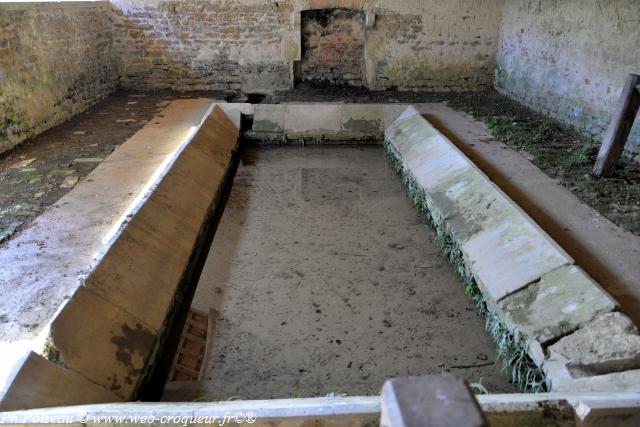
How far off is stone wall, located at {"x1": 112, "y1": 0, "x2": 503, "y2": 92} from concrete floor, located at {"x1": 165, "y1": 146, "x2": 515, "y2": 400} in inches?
146

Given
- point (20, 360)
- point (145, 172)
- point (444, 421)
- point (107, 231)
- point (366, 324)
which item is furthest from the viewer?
point (145, 172)

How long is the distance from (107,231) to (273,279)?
1330 mm

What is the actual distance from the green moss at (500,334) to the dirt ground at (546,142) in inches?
46.2

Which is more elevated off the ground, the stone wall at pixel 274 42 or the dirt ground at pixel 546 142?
the stone wall at pixel 274 42

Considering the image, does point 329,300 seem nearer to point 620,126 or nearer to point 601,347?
point 601,347

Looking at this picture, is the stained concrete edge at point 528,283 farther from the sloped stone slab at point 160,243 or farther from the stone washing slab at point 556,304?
the sloped stone slab at point 160,243

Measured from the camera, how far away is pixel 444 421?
0.98m

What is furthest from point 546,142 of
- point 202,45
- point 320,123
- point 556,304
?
point 202,45

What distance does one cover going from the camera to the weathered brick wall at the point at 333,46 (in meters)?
8.09

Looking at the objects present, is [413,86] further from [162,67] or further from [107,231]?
[107,231]

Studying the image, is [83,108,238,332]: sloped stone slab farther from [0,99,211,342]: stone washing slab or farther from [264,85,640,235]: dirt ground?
[264,85,640,235]: dirt ground

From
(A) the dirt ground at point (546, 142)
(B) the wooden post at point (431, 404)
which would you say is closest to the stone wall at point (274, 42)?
(A) the dirt ground at point (546, 142)

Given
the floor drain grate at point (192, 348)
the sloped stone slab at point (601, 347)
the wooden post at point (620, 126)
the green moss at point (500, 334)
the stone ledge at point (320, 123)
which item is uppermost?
the wooden post at point (620, 126)

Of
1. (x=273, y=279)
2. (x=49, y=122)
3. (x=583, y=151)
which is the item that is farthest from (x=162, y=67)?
(x=583, y=151)
